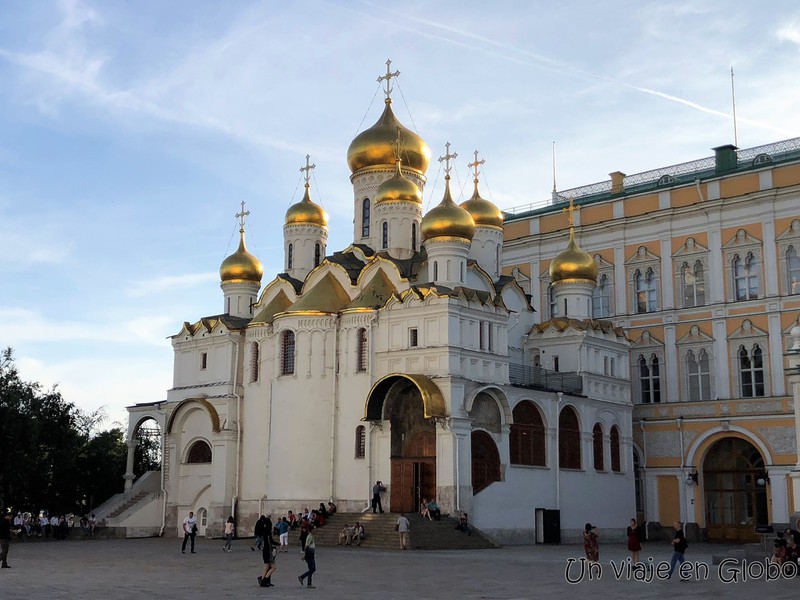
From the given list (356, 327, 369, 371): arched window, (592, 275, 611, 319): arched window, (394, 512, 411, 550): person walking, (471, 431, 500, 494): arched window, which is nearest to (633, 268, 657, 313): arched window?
(592, 275, 611, 319): arched window

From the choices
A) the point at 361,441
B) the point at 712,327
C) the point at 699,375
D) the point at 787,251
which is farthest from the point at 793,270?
the point at 361,441

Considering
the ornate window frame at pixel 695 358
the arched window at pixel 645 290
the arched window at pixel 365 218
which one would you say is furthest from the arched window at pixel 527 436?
the arched window at pixel 365 218

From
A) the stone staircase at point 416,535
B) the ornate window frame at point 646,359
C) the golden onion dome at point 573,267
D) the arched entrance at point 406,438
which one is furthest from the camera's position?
the ornate window frame at point 646,359

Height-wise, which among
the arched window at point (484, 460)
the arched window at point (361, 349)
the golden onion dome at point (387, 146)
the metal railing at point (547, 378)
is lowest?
the arched window at point (484, 460)

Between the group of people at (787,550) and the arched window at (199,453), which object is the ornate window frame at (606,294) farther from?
the group of people at (787,550)

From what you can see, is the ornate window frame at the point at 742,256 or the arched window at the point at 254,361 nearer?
the arched window at the point at 254,361

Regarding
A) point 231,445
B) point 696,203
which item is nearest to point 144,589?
point 231,445

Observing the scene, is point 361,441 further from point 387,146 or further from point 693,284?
point 693,284

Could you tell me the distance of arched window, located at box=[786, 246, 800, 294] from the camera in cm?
3372

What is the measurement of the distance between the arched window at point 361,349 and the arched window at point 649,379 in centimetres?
1152

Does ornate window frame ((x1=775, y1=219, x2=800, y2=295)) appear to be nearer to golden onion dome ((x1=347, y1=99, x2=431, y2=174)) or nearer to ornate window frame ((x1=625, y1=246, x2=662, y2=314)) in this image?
ornate window frame ((x1=625, y1=246, x2=662, y2=314))

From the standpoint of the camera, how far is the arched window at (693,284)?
35969 mm

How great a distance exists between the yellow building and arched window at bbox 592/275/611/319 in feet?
0.13

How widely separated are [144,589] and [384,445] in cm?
1528
